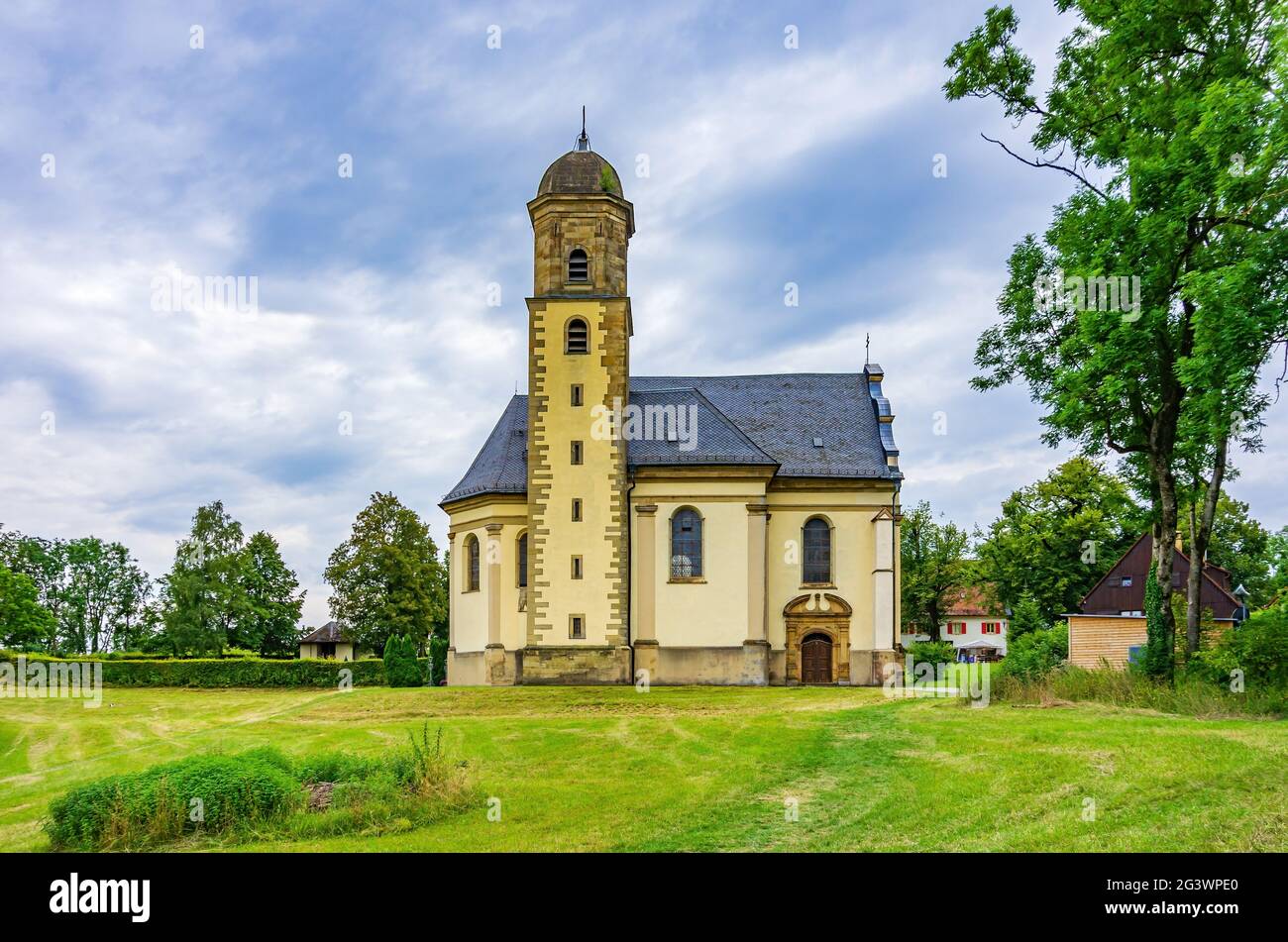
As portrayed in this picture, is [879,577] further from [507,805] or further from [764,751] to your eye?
[507,805]

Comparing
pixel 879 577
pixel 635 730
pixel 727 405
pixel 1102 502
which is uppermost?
pixel 727 405

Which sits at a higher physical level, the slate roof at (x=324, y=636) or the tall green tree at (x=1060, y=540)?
the tall green tree at (x=1060, y=540)

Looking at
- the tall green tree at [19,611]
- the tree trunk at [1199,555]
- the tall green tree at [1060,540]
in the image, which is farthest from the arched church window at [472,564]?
the tall green tree at [19,611]

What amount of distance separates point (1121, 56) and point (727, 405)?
2102cm

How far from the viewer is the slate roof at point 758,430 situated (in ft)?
116

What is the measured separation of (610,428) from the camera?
34.4 metres

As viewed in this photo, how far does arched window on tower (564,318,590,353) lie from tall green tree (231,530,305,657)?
35956 mm

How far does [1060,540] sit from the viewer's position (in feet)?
157

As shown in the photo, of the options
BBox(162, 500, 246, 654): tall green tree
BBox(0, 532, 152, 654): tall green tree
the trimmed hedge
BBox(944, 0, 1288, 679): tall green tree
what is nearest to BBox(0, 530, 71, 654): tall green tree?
BBox(0, 532, 152, 654): tall green tree

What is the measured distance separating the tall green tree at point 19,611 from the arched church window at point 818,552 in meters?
42.8

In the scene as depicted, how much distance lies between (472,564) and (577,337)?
9.61 meters

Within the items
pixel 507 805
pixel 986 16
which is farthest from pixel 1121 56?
pixel 507 805

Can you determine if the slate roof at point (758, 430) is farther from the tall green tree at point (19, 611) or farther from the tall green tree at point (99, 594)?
the tall green tree at point (99, 594)

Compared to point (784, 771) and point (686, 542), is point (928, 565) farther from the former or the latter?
point (784, 771)
